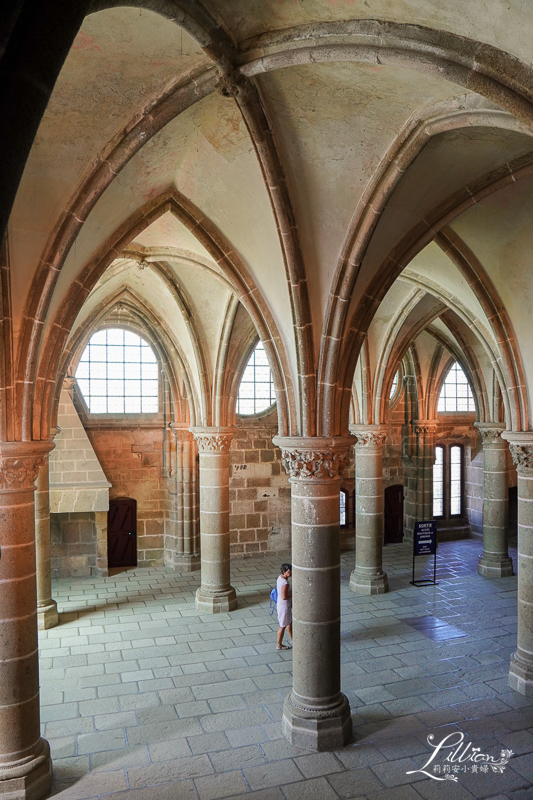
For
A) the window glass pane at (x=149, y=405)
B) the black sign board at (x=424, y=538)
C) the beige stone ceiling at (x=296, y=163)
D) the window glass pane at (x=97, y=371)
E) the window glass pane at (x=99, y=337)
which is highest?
the beige stone ceiling at (x=296, y=163)

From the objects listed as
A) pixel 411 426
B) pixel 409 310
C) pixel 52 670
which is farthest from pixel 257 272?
pixel 411 426

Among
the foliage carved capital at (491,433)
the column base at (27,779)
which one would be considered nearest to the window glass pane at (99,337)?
the foliage carved capital at (491,433)

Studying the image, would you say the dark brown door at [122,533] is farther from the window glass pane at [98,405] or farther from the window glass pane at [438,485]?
the window glass pane at [438,485]

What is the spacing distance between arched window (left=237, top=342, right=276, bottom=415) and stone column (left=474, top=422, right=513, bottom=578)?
5.14 m

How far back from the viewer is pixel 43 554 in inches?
405

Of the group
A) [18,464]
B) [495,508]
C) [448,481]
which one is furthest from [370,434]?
[18,464]

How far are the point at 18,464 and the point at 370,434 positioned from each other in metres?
7.51

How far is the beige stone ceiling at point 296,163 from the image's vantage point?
4375mm

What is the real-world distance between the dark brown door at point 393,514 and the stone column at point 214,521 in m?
7.52

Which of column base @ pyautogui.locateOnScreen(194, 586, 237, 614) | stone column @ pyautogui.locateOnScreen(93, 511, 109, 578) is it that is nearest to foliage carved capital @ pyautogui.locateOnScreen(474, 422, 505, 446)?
column base @ pyautogui.locateOnScreen(194, 586, 237, 614)

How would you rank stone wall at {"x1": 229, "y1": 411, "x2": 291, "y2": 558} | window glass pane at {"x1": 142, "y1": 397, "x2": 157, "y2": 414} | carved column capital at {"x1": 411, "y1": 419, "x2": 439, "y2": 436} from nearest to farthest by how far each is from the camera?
1. window glass pane at {"x1": 142, "y1": 397, "x2": 157, "y2": 414}
2. stone wall at {"x1": 229, "y1": 411, "x2": 291, "y2": 558}
3. carved column capital at {"x1": 411, "y1": 419, "x2": 439, "y2": 436}

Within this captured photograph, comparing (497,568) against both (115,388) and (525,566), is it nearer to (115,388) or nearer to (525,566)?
(525,566)

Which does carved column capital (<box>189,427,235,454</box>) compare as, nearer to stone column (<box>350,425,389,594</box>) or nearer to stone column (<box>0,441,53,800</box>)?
stone column (<box>350,425,389,594</box>)

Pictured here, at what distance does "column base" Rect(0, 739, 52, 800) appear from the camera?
17.8 feet
